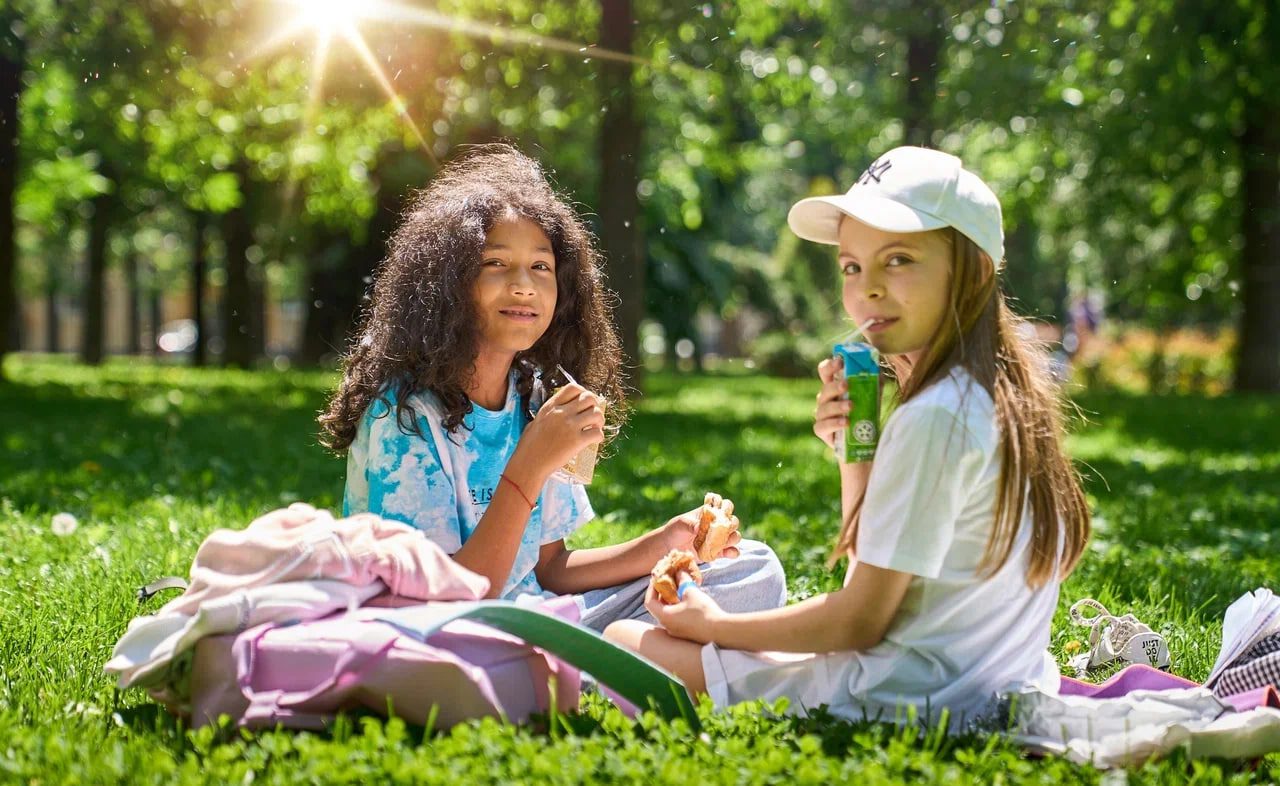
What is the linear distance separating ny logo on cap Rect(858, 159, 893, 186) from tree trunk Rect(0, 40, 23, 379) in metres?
12.7

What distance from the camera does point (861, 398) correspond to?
105 inches

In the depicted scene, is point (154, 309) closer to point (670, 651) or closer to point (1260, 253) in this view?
point (1260, 253)

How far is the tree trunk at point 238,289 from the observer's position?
2173 centimetres

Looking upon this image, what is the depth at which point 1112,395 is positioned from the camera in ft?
58.8

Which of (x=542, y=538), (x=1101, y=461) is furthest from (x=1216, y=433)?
(x=542, y=538)

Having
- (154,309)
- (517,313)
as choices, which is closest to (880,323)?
(517,313)

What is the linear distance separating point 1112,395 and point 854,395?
16380 mm

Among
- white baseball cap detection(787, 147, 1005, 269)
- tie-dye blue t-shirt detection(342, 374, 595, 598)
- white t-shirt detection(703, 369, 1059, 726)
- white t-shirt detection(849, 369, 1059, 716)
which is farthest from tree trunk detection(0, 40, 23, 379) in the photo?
white t-shirt detection(849, 369, 1059, 716)

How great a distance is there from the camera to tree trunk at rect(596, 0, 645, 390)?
39.8 ft

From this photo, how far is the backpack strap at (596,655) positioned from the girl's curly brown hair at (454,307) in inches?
27.7

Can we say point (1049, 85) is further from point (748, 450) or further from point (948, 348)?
point (948, 348)

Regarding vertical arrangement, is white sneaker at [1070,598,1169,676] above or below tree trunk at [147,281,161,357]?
above

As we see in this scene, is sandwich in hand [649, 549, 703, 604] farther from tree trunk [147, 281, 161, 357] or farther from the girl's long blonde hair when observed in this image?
tree trunk [147, 281, 161, 357]

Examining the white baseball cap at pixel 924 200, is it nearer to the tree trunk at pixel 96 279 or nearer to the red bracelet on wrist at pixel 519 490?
the red bracelet on wrist at pixel 519 490
